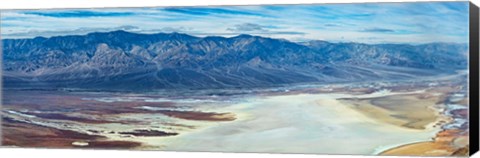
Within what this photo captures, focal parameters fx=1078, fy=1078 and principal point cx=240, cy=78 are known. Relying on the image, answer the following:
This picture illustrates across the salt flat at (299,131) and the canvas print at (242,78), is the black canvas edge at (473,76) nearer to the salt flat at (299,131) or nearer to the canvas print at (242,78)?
the canvas print at (242,78)

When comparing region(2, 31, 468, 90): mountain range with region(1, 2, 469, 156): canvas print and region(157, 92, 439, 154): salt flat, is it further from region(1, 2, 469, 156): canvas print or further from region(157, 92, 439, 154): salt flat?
region(157, 92, 439, 154): salt flat

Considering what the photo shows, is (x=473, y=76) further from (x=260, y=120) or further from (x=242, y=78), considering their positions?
(x=242, y=78)

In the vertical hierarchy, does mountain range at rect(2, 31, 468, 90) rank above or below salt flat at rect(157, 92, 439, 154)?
above

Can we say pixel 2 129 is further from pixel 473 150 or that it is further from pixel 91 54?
pixel 473 150

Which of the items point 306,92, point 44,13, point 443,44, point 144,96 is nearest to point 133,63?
point 144,96

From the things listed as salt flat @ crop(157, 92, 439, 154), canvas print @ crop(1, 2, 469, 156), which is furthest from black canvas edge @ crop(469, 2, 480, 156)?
salt flat @ crop(157, 92, 439, 154)

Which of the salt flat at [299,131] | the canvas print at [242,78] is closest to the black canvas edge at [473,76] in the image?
the canvas print at [242,78]

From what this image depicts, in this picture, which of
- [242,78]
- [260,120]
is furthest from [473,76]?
[242,78]
